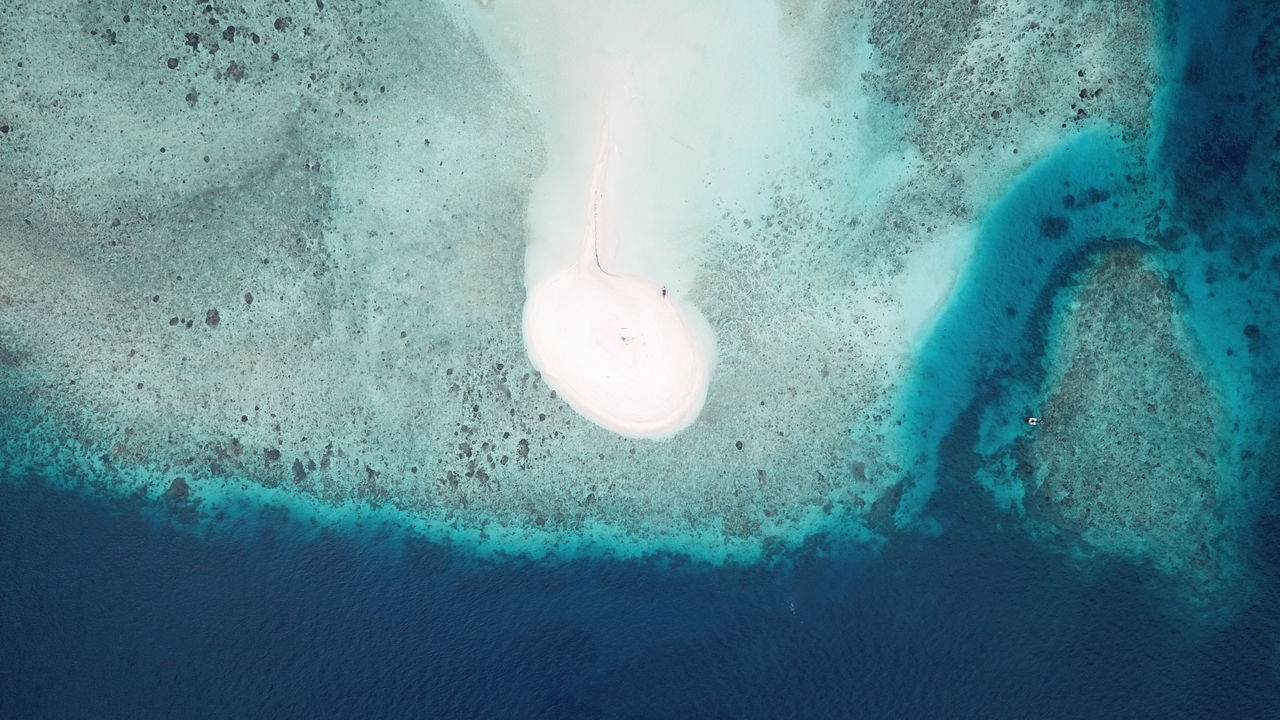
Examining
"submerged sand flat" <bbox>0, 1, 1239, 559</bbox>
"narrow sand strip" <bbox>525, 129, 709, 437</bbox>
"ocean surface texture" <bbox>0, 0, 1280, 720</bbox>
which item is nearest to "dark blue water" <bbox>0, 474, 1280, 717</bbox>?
"ocean surface texture" <bbox>0, 0, 1280, 720</bbox>

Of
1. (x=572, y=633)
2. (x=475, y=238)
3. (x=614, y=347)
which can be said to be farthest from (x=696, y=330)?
(x=572, y=633)

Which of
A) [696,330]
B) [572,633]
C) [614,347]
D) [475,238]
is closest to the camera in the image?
[475,238]

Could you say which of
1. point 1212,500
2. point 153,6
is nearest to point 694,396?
point 1212,500

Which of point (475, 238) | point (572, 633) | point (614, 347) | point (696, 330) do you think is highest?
point (475, 238)

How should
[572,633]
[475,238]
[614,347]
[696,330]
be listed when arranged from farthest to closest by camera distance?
[572,633], [614,347], [696,330], [475,238]

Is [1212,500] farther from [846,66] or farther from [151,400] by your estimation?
[151,400]

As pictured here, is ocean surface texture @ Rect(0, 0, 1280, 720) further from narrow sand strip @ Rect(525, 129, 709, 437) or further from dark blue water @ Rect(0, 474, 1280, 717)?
narrow sand strip @ Rect(525, 129, 709, 437)

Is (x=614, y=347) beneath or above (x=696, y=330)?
beneath

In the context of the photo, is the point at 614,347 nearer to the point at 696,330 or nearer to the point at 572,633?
the point at 696,330
